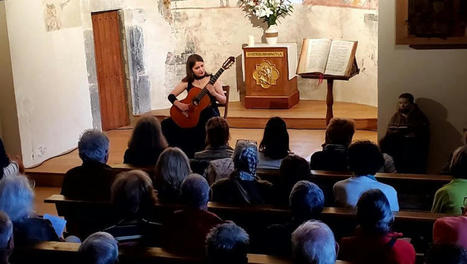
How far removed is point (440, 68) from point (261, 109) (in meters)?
3.67

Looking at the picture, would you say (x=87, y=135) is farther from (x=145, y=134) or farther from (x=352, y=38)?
(x=352, y=38)

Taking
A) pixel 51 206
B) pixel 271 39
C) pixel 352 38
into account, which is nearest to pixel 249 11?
pixel 271 39

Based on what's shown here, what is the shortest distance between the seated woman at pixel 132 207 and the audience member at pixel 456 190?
1650 mm

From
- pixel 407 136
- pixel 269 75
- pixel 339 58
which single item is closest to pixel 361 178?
pixel 407 136

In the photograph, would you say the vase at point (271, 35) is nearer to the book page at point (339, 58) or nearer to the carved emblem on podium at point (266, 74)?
the carved emblem on podium at point (266, 74)

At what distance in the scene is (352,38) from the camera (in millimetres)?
10469

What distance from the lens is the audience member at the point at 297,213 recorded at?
3541 millimetres

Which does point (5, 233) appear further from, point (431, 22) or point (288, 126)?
point (288, 126)

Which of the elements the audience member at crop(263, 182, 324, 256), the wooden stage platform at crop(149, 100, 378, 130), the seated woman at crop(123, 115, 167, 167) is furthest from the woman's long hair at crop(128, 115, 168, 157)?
the wooden stage platform at crop(149, 100, 378, 130)

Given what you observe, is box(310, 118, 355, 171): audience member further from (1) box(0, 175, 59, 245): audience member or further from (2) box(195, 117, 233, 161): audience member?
(1) box(0, 175, 59, 245): audience member

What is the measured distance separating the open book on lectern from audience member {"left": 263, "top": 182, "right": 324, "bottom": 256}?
4.63 metres

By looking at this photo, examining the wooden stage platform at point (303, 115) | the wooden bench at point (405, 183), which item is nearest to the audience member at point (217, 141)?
the wooden bench at point (405, 183)

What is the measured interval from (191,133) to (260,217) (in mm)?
2854

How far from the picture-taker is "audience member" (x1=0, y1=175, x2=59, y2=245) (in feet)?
12.4
